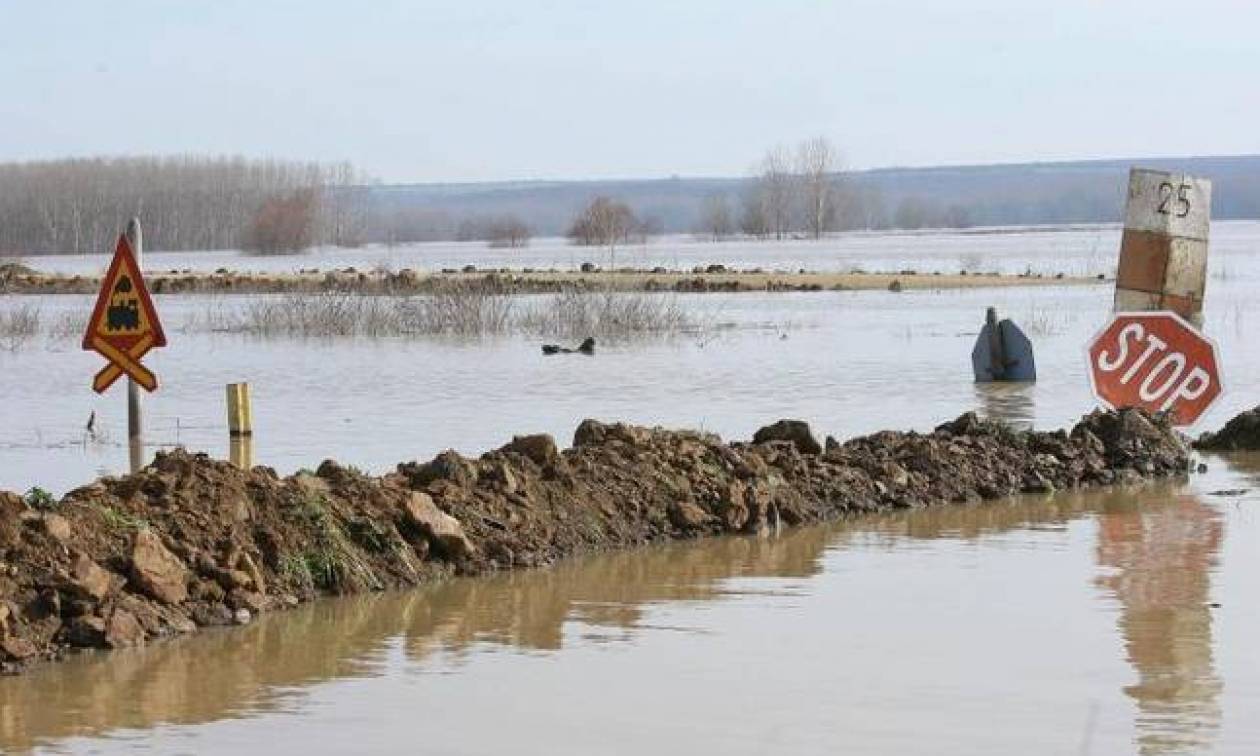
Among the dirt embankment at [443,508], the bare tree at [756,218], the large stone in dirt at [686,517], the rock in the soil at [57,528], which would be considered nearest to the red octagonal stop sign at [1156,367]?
the dirt embankment at [443,508]

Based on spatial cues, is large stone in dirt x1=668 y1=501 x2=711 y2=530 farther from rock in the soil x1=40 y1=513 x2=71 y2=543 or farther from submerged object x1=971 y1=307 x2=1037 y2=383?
submerged object x1=971 y1=307 x2=1037 y2=383

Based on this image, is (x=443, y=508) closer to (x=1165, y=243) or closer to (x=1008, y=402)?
(x=1165, y=243)

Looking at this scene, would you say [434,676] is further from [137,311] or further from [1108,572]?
[137,311]

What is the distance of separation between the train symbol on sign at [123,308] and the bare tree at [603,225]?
10008cm

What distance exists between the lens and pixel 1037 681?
928 cm

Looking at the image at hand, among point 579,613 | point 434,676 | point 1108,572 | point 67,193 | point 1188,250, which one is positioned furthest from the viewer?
point 67,193

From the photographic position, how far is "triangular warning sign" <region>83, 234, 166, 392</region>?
53.5 ft

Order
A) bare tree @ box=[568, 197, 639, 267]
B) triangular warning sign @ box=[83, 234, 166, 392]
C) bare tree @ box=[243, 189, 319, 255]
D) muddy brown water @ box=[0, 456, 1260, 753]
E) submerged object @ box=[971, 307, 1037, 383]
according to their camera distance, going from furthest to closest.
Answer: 1. bare tree @ box=[243, 189, 319, 255]
2. bare tree @ box=[568, 197, 639, 267]
3. submerged object @ box=[971, 307, 1037, 383]
4. triangular warning sign @ box=[83, 234, 166, 392]
5. muddy brown water @ box=[0, 456, 1260, 753]

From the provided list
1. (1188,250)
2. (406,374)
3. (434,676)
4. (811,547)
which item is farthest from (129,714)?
(406,374)

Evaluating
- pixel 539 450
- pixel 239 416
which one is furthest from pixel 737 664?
pixel 239 416

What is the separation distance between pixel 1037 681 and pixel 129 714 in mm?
3298

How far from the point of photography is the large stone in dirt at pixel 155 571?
10.6 meters

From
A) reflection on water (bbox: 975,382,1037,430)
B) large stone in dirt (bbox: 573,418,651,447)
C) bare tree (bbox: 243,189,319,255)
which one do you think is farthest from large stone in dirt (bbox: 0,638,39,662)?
bare tree (bbox: 243,189,319,255)

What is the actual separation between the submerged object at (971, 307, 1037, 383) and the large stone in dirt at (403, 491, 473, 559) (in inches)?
621
